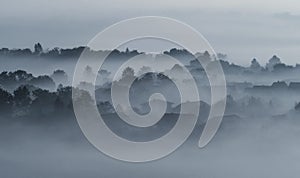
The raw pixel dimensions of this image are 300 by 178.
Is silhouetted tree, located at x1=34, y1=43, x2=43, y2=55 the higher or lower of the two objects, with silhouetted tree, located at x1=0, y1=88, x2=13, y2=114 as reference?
higher

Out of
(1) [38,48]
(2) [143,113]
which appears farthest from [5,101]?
(2) [143,113]

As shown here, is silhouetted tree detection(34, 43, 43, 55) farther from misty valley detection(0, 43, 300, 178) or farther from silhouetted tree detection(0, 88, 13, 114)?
silhouetted tree detection(0, 88, 13, 114)

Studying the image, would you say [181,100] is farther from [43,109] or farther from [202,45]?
[43,109]

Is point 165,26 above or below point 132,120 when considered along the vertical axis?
above

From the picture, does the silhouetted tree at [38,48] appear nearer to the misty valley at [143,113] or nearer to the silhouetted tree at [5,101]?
the misty valley at [143,113]

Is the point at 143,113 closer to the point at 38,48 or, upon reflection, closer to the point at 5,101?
the point at 38,48

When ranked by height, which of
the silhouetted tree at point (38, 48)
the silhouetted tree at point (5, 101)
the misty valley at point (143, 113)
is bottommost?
the misty valley at point (143, 113)

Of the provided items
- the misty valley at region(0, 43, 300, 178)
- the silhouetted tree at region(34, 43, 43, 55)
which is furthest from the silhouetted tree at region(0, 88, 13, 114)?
the silhouetted tree at region(34, 43, 43, 55)

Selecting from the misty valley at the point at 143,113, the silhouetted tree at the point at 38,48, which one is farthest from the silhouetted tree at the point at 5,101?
the silhouetted tree at the point at 38,48

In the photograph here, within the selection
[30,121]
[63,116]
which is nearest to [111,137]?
[63,116]

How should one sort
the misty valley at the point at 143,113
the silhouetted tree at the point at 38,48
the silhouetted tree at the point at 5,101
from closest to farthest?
1. the misty valley at the point at 143,113
2. the silhouetted tree at the point at 38,48
3. the silhouetted tree at the point at 5,101

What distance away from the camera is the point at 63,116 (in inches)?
255

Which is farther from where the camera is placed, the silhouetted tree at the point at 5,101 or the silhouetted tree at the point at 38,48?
the silhouetted tree at the point at 5,101

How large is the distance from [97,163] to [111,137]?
661mm
